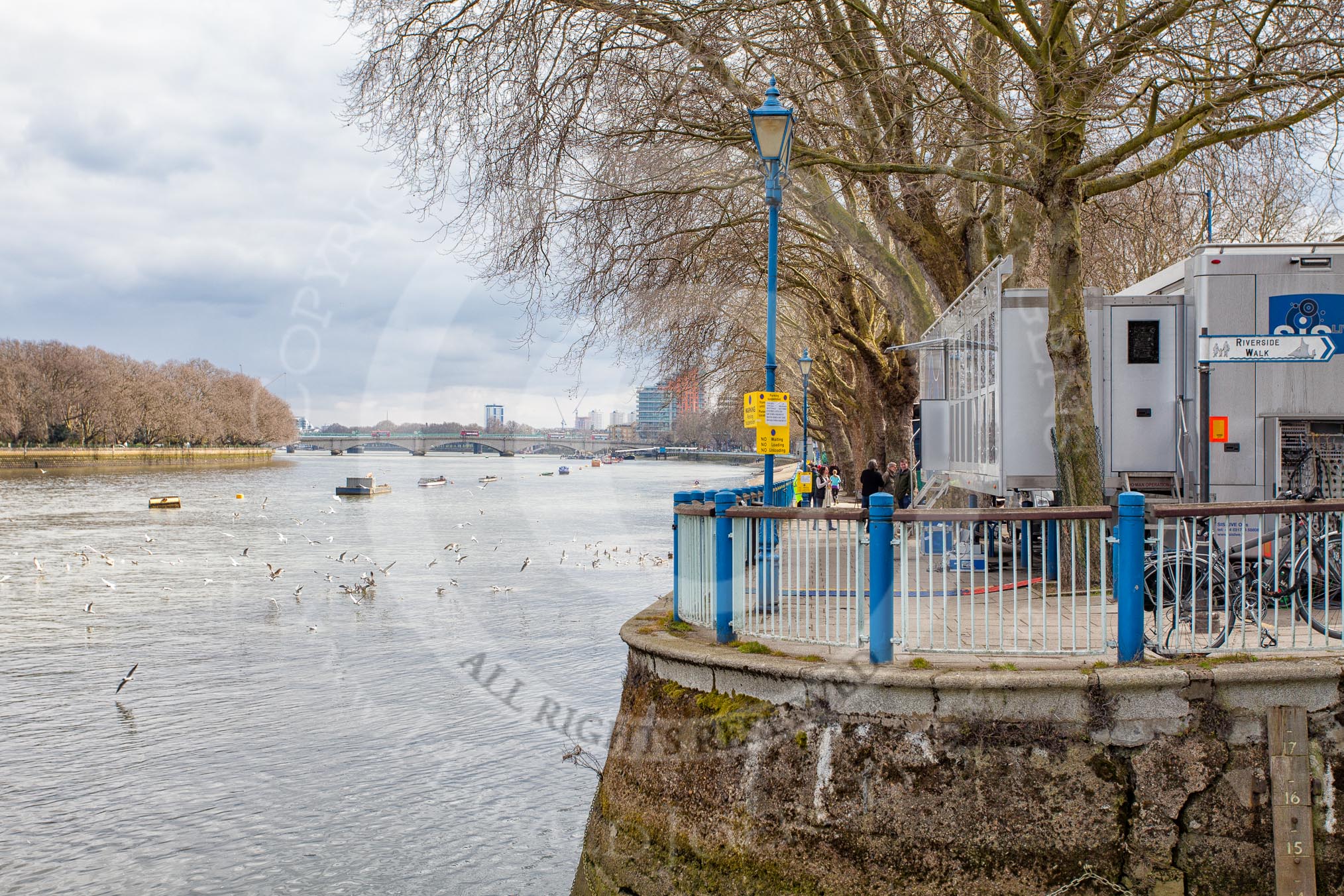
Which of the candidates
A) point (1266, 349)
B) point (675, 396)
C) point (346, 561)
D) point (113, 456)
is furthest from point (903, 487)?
point (113, 456)

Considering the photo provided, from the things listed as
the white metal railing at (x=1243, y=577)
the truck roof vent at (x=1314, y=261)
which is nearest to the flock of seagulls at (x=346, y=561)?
the white metal railing at (x=1243, y=577)

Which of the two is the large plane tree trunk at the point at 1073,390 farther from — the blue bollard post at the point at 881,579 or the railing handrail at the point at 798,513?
the blue bollard post at the point at 881,579

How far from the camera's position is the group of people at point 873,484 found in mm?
17656

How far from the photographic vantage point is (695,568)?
8.29 m

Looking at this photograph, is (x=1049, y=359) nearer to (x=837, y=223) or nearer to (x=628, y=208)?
(x=837, y=223)

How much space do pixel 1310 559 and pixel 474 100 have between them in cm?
1036

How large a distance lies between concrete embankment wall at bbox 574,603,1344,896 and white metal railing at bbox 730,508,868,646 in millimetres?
914

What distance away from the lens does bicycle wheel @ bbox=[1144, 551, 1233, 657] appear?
666 centimetres

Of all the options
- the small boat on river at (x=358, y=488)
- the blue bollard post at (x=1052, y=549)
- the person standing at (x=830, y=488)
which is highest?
the blue bollard post at (x=1052, y=549)

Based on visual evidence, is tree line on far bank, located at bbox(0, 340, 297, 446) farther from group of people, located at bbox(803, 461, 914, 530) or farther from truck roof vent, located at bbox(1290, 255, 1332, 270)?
truck roof vent, located at bbox(1290, 255, 1332, 270)

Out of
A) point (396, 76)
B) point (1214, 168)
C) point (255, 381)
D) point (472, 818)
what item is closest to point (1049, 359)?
point (1214, 168)

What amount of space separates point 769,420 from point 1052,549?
3304 mm

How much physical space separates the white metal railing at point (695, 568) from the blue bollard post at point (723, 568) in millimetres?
211

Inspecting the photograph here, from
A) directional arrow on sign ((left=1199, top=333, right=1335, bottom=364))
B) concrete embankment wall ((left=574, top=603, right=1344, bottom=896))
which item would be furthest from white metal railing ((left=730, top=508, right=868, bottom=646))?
directional arrow on sign ((left=1199, top=333, right=1335, bottom=364))
